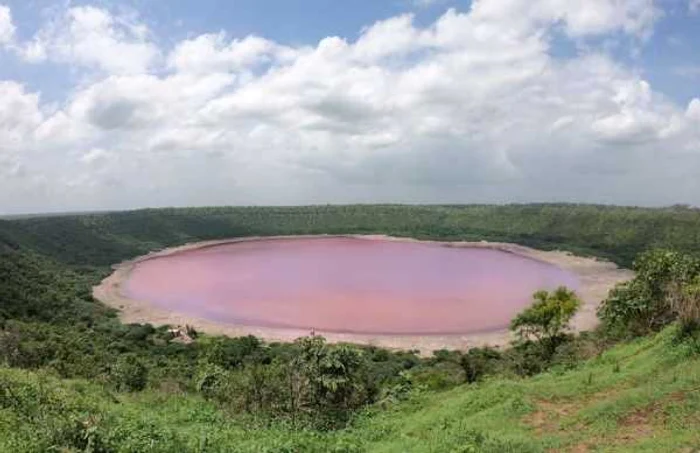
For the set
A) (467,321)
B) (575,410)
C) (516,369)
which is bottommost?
(467,321)

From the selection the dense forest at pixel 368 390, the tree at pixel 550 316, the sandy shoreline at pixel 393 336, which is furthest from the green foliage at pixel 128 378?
the sandy shoreline at pixel 393 336

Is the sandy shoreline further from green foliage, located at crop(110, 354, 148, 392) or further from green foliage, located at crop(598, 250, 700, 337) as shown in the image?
green foliage, located at crop(110, 354, 148, 392)

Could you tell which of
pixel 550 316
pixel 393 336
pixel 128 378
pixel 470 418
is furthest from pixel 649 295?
pixel 393 336

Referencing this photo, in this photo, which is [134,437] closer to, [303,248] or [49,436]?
[49,436]

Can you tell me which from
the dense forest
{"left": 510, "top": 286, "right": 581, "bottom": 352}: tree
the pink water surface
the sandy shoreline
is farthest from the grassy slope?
the pink water surface

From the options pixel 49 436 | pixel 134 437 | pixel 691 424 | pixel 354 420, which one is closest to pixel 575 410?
pixel 691 424

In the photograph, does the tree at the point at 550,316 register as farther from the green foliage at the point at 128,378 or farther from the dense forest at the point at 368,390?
the green foliage at the point at 128,378
